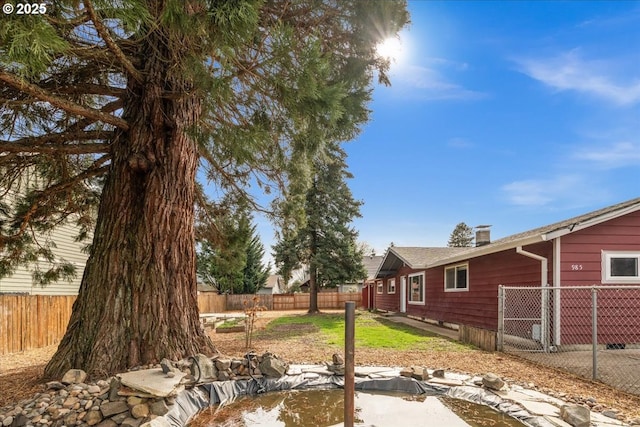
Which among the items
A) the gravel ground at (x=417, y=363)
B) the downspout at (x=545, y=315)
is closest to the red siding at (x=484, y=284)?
the downspout at (x=545, y=315)

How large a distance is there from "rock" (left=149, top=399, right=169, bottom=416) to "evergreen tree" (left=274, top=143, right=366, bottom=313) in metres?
14.8

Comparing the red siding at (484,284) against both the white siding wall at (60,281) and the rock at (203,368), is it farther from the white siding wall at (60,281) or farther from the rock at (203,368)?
the white siding wall at (60,281)

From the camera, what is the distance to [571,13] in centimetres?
632

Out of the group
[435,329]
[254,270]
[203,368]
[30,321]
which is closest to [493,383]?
[203,368]

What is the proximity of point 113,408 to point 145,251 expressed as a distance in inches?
76.0

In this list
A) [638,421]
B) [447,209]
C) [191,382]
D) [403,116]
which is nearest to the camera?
[638,421]

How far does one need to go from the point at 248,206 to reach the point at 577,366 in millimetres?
6348

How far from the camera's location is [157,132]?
5082mm

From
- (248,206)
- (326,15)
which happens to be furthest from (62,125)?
(326,15)

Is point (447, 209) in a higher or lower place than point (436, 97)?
lower

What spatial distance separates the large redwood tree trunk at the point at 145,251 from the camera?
457 centimetres

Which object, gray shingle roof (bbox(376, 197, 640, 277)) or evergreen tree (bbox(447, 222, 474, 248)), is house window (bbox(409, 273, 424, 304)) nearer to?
gray shingle roof (bbox(376, 197, 640, 277))

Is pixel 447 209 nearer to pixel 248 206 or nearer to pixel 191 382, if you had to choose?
pixel 248 206

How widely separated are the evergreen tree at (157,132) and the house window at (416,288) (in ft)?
37.1
